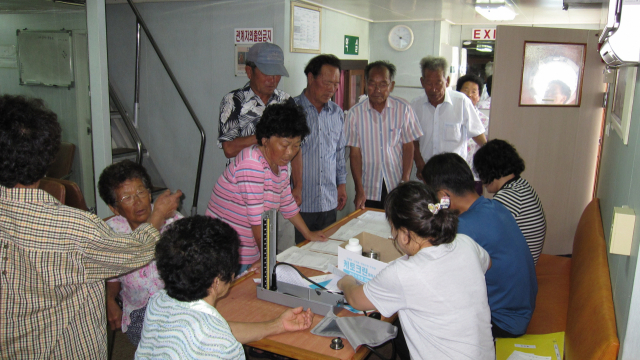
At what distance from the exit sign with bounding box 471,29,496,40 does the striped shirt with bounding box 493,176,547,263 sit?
4647 mm

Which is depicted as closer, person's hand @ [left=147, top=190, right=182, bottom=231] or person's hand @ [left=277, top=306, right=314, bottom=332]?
person's hand @ [left=277, top=306, right=314, bottom=332]

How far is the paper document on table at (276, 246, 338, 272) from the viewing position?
215 centimetres

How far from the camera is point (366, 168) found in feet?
12.3

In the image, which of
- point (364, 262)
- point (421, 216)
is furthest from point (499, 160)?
point (421, 216)

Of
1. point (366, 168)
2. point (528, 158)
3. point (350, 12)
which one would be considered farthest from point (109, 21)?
point (528, 158)

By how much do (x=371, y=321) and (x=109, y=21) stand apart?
4402mm

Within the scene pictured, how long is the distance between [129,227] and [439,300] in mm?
1358

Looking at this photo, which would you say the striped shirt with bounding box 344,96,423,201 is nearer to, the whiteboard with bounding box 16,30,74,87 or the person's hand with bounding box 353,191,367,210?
the person's hand with bounding box 353,191,367,210

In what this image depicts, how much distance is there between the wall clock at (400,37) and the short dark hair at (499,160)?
12.8ft

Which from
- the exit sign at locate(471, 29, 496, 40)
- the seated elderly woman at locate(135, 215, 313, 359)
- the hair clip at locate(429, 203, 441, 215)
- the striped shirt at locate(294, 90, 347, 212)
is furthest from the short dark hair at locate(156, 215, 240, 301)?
the exit sign at locate(471, 29, 496, 40)

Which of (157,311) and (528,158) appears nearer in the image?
(157,311)

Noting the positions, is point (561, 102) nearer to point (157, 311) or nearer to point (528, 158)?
point (528, 158)

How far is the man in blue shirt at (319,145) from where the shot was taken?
129 inches

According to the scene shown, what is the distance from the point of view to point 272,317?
177 cm
